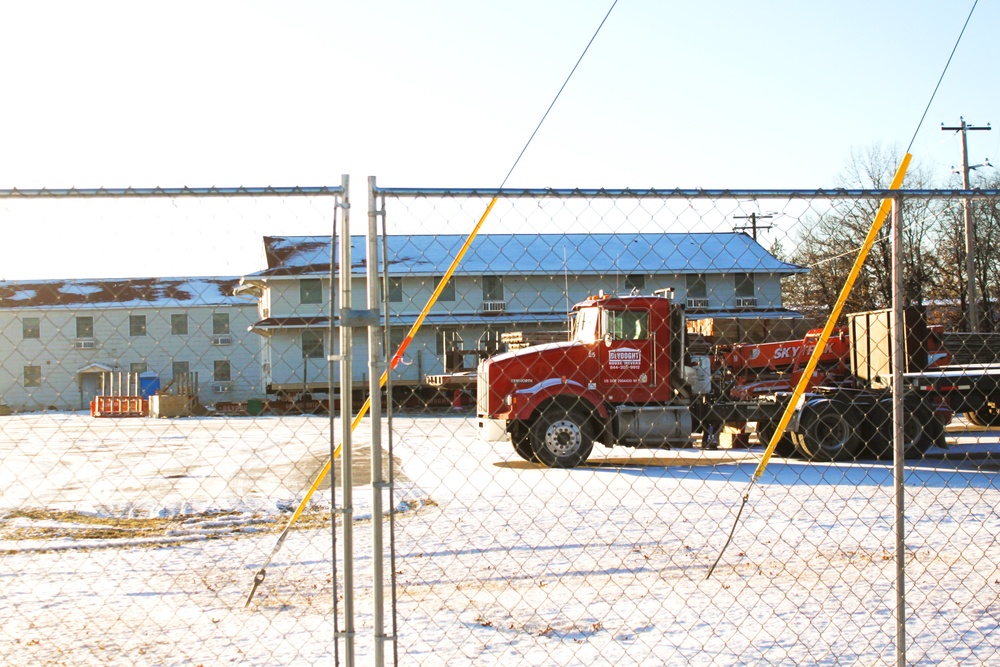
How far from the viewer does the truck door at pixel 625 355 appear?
1499cm

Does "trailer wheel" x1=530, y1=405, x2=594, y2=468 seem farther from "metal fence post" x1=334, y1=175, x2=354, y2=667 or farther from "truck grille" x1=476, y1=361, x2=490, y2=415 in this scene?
"metal fence post" x1=334, y1=175, x2=354, y2=667

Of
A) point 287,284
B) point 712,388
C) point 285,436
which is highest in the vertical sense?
point 287,284

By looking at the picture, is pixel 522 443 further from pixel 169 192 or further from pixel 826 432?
pixel 169 192

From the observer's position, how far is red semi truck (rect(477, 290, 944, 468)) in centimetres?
1462

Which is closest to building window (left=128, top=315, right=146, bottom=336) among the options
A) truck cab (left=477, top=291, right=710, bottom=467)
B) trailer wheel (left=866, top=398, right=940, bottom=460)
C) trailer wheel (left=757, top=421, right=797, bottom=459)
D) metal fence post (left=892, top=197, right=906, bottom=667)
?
metal fence post (left=892, top=197, right=906, bottom=667)

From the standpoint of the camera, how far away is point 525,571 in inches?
283

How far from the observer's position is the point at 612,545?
8.19m

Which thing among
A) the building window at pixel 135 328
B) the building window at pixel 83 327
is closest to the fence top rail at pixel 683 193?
the building window at pixel 135 328

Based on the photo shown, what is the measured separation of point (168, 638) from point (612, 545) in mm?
3959

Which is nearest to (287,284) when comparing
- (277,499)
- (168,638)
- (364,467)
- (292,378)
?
(292,378)

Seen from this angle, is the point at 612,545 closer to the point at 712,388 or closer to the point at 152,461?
the point at 712,388

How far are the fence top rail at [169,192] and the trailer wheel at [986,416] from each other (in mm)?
19796

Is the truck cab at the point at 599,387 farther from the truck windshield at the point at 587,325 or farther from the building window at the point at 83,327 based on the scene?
the building window at the point at 83,327

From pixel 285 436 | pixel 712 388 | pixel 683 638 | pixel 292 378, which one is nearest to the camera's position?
pixel 683 638
